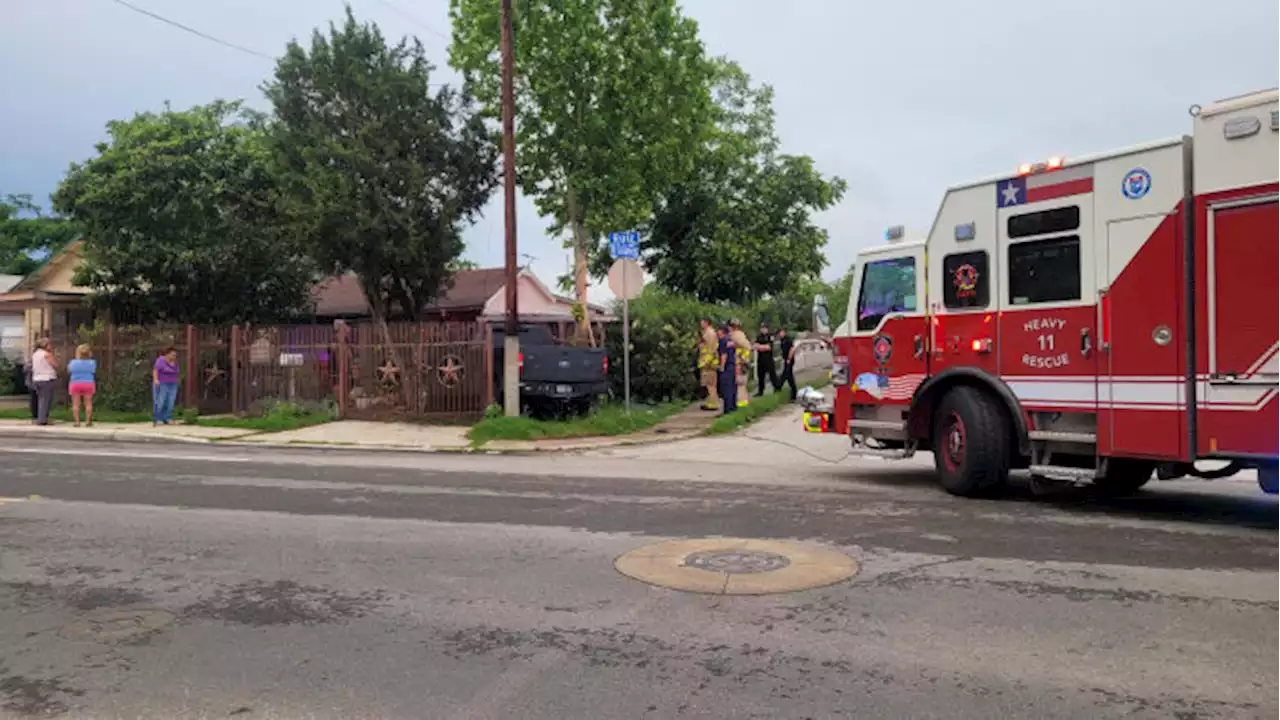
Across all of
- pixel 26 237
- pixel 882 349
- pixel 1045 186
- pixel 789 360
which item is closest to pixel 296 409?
pixel 789 360

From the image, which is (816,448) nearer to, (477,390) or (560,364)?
(560,364)

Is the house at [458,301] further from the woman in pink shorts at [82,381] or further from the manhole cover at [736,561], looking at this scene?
the manhole cover at [736,561]

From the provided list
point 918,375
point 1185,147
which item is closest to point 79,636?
point 918,375

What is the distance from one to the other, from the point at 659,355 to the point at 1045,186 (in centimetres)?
1189

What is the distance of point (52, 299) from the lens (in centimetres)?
2445

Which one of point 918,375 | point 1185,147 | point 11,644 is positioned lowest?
point 11,644

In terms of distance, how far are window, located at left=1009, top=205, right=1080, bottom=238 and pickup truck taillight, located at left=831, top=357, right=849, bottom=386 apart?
2579 millimetres

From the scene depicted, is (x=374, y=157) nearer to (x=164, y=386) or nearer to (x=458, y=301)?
(x=164, y=386)

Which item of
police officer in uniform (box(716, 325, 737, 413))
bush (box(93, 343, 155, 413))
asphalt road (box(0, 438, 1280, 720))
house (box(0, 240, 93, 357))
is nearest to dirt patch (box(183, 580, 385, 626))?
asphalt road (box(0, 438, 1280, 720))

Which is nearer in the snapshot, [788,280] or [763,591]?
[763,591]

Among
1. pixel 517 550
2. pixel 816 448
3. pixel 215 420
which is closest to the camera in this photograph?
pixel 517 550

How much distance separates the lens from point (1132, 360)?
26.5 ft

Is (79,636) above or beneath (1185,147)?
beneath

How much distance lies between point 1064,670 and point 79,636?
5029 millimetres
